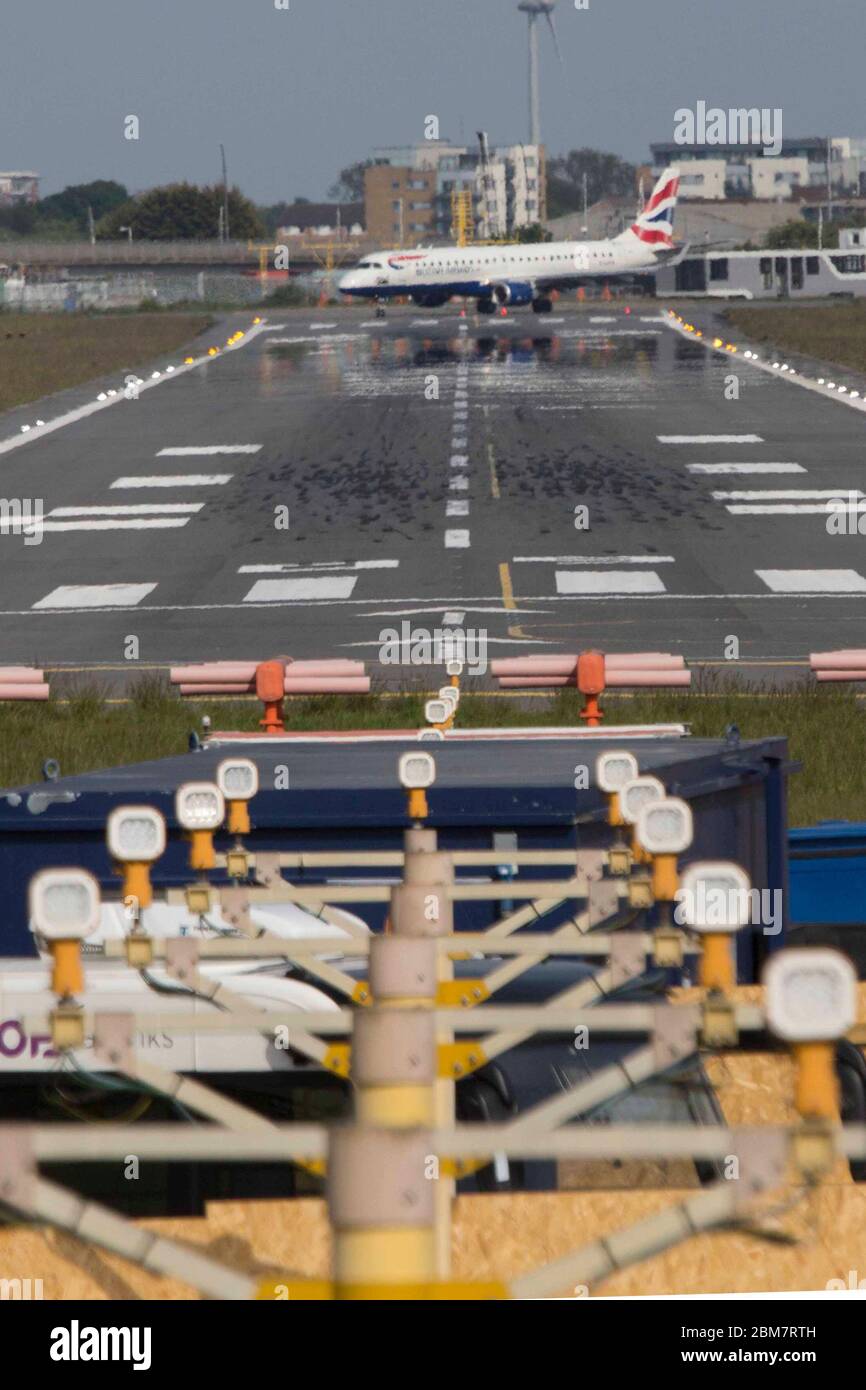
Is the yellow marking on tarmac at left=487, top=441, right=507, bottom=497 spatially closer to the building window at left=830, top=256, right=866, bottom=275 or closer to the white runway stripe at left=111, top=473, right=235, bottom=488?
the white runway stripe at left=111, top=473, right=235, bottom=488

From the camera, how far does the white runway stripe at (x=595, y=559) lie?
A: 145 ft

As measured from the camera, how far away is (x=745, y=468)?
57.2 m

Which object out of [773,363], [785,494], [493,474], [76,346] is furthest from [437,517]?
[76,346]

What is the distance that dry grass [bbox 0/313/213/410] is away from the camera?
3569 inches

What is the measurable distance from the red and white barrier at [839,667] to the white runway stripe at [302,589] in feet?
52.9

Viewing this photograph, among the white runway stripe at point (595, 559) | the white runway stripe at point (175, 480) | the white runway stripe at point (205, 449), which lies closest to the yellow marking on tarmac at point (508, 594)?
the white runway stripe at point (595, 559)

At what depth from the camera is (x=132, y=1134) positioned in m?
4.83

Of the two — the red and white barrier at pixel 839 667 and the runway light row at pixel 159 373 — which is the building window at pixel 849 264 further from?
the red and white barrier at pixel 839 667

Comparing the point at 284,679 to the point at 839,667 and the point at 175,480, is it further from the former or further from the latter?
the point at 175,480

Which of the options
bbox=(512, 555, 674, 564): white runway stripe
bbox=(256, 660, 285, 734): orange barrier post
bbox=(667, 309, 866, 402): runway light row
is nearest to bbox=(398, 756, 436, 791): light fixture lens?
bbox=(256, 660, 285, 734): orange barrier post

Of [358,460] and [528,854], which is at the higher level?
[358,460]
